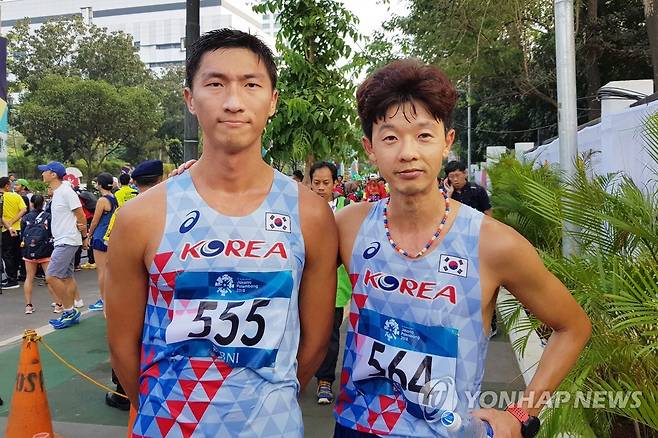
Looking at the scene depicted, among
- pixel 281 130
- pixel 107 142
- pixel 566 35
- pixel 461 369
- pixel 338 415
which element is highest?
pixel 107 142

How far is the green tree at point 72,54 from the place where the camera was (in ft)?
111

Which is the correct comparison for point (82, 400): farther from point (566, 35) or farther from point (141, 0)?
point (141, 0)

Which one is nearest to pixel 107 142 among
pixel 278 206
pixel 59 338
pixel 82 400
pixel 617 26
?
pixel 617 26

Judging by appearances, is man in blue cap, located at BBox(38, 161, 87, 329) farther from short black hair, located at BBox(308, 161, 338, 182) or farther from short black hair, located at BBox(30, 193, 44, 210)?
short black hair, located at BBox(308, 161, 338, 182)

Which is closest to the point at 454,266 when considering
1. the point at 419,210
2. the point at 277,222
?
the point at 419,210

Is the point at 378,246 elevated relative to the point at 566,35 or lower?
lower

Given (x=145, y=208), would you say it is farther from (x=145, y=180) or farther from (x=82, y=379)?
(x=82, y=379)

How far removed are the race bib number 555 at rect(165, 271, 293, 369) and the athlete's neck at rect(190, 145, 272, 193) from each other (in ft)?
1.03

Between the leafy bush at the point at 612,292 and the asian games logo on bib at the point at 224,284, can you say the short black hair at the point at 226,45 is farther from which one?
the leafy bush at the point at 612,292

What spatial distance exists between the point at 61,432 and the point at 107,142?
31650mm

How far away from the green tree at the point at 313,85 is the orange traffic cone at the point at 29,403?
239 cm

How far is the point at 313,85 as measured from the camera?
5207 millimetres

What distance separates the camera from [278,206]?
1.92 metres

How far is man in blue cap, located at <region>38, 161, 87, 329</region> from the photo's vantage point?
711cm
